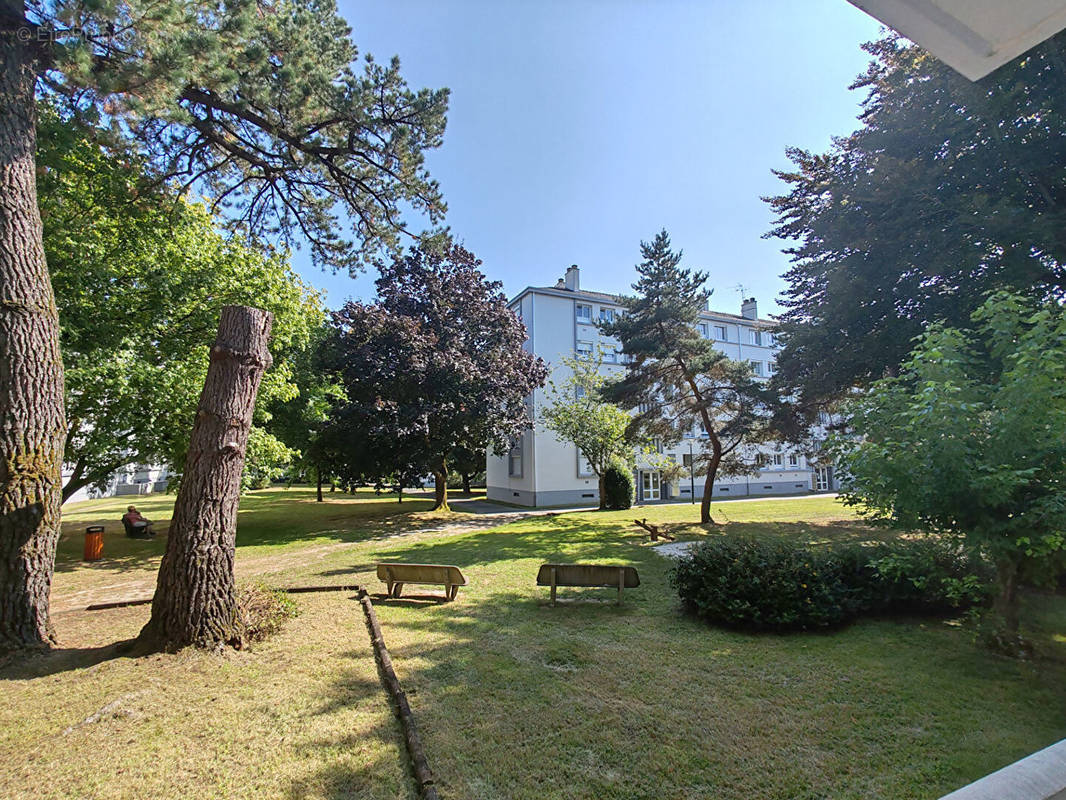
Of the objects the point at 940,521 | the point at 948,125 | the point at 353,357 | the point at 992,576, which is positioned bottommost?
the point at 992,576

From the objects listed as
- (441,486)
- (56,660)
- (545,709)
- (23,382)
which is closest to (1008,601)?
(545,709)

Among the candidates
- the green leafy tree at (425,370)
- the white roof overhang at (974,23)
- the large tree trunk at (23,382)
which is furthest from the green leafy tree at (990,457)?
the green leafy tree at (425,370)

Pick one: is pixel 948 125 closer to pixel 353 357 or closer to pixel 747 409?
pixel 747 409

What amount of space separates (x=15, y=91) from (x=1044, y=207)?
57.9 feet

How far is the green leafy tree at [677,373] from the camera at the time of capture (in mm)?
16547

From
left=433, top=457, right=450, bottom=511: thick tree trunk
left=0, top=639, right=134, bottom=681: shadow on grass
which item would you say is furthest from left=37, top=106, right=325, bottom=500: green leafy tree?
left=433, top=457, right=450, bottom=511: thick tree trunk

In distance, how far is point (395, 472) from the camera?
19.6 m

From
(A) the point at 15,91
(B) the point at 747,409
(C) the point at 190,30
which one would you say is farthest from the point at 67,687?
(B) the point at 747,409

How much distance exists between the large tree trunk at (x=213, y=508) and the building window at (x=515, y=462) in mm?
24613

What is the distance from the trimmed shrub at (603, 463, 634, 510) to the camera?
24609 millimetres

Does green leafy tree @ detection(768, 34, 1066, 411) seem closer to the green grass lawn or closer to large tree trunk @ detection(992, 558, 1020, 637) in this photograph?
large tree trunk @ detection(992, 558, 1020, 637)

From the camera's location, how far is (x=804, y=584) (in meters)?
6.32

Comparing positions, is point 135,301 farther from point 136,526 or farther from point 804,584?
point 804,584

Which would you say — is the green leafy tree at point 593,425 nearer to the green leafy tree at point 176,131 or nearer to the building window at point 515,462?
the building window at point 515,462
